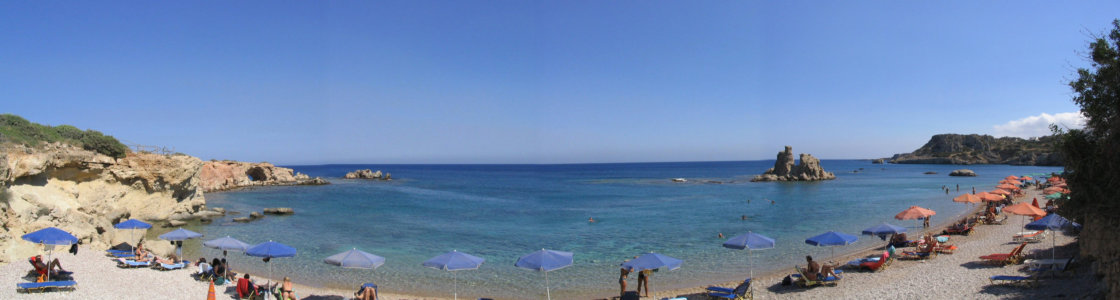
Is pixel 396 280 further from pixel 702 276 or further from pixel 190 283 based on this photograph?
pixel 702 276

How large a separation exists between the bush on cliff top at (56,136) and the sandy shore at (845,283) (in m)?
9.22

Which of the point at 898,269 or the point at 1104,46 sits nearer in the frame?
the point at 1104,46

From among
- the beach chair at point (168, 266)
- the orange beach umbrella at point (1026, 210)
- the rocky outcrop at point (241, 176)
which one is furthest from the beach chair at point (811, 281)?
the rocky outcrop at point (241, 176)

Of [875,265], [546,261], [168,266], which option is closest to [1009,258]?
[875,265]

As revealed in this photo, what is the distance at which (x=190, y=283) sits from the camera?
49.3 feet

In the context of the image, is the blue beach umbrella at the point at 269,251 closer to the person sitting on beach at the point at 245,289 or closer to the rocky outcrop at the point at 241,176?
the person sitting on beach at the point at 245,289

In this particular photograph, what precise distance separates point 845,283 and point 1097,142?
7022mm

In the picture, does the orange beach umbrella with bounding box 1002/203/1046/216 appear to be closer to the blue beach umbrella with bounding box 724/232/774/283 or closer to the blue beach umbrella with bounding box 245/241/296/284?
the blue beach umbrella with bounding box 724/232/774/283

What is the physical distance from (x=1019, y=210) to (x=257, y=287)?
25.9m

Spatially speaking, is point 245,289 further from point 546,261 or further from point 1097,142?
point 1097,142

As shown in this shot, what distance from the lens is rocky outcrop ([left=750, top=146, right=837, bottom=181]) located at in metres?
79.6

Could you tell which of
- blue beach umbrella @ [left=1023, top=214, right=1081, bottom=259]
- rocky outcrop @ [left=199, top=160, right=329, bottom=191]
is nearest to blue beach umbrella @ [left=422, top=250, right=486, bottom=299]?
blue beach umbrella @ [left=1023, top=214, right=1081, bottom=259]

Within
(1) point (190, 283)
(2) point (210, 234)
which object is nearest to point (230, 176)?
(2) point (210, 234)

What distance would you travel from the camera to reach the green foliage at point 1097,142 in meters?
8.43
